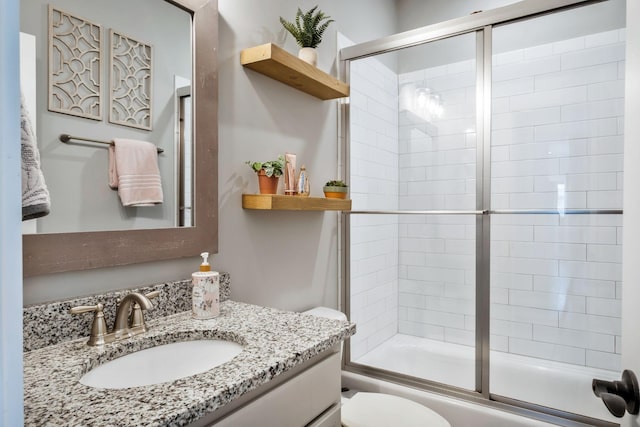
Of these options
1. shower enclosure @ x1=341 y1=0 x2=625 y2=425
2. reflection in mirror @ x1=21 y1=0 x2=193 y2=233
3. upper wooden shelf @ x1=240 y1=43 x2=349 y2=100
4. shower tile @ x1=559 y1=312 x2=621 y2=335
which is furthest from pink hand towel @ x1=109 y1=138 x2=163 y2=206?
shower tile @ x1=559 y1=312 x2=621 y2=335

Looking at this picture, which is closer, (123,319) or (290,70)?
(123,319)

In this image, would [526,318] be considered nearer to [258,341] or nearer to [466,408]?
[466,408]

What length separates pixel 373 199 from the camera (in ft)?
7.63

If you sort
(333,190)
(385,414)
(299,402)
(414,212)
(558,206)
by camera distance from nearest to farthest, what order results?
(299,402) → (385,414) → (558,206) → (333,190) → (414,212)

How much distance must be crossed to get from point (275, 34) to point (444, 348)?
75.7 inches

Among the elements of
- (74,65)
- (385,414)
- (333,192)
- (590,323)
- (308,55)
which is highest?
(308,55)

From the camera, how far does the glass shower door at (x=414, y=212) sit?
2.10 meters

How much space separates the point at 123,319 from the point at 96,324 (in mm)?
70

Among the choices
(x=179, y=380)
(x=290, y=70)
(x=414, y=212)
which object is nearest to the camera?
(x=179, y=380)

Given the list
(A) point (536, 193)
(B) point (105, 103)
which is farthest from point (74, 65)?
(A) point (536, 193)

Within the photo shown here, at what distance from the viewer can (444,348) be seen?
2.25 metres

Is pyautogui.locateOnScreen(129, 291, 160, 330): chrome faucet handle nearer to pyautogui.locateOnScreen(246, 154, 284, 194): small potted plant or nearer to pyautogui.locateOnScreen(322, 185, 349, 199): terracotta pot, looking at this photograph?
pyautogui.locateOnScreen(246, 154, 284, 194): small potted plant

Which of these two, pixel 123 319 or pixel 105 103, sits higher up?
pixel 105 103

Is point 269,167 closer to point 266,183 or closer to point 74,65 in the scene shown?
point 266,183
